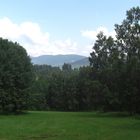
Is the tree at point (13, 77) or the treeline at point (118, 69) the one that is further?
the tree at point (13, 77)

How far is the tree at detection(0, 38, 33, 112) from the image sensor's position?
70062mm

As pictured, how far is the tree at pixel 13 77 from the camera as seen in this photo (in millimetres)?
70062

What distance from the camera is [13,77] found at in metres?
71.1

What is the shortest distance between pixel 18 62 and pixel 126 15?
20121mm

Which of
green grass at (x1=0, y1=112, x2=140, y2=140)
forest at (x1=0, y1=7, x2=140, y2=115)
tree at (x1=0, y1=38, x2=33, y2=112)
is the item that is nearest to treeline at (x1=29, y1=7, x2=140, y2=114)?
forest at (x1=0, y1=7, x2=140, y2=115)

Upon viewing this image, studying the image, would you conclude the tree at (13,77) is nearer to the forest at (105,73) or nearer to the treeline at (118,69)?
the forest at (105,73)

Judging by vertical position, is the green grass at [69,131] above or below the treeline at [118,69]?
below

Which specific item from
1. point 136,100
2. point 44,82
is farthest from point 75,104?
point 136,100

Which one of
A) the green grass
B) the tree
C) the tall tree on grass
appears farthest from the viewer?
the tree

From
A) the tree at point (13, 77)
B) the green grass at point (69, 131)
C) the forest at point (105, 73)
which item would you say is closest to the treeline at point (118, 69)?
the forest at point (105, 73)

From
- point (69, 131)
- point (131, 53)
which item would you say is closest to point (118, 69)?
point (131, 53)

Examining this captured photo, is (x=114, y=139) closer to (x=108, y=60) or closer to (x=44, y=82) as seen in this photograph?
(x=108, y=60)

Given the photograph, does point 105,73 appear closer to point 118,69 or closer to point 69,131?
point 118,69

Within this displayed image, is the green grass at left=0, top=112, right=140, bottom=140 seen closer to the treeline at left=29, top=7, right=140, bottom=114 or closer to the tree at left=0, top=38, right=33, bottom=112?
the treeline at left=29, top=7, right=140, bottom=114
